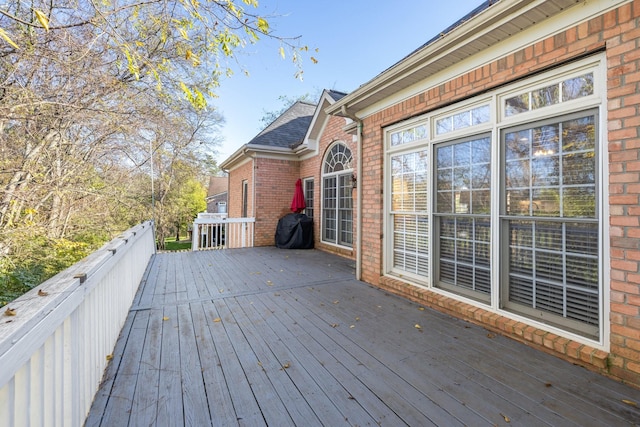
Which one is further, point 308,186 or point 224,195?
point 224,195

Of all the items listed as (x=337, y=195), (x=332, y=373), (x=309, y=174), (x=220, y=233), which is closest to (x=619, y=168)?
(x=332, y=373)

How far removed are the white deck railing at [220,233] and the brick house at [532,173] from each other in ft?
19.3

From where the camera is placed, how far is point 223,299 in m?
3.93

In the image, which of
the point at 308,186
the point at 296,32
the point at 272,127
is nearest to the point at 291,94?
A: the point at 272,127

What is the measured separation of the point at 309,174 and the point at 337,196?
5.58 feet

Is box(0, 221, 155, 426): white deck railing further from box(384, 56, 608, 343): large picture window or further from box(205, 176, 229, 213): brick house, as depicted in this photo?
box(205, 176, 229, 213): brick house

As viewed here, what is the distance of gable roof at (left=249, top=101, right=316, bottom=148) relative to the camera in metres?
9.29

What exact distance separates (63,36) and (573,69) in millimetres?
5546

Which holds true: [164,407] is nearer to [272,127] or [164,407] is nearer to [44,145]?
[44,145]

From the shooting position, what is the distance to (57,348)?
1.37m

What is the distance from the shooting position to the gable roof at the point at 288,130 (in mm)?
9289

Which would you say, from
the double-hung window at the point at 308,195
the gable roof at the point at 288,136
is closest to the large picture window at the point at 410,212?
the gable roof at the point at 288,136

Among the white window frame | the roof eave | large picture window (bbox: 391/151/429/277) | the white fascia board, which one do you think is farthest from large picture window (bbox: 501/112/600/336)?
the white window frame

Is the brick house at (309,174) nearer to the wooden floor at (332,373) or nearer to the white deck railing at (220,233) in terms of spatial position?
the white deck railing at (220,233)
